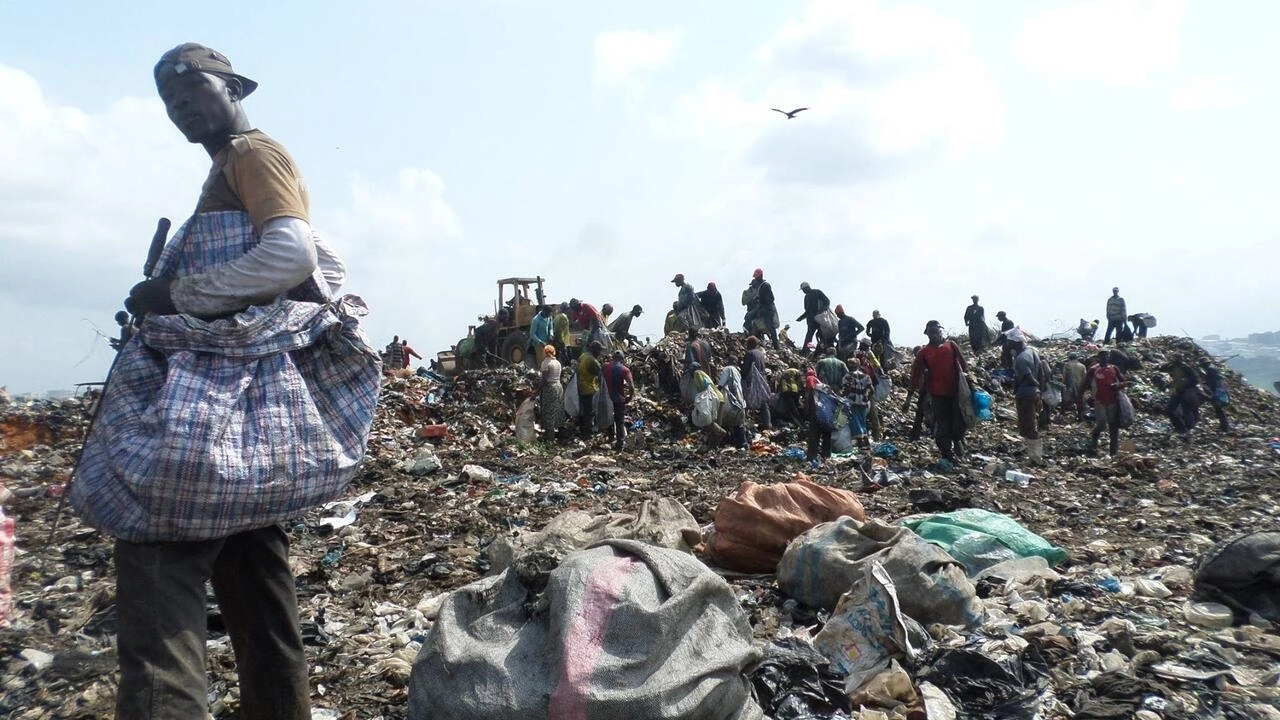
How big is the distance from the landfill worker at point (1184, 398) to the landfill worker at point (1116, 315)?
27.9 ft

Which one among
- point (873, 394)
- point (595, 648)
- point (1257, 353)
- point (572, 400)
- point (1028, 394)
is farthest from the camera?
point (1257, 353)

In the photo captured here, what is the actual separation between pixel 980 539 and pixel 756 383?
791cm

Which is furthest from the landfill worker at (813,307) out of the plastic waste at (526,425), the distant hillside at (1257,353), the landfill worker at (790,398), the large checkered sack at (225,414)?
the distant hillside at (1257,353)

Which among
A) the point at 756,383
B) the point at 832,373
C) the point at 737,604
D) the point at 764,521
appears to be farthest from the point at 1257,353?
the point at 737,604

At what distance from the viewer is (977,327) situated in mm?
19609

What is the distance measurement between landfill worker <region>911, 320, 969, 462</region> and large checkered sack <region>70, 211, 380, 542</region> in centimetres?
781

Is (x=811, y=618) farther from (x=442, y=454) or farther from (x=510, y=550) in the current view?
(x=442, y=454)

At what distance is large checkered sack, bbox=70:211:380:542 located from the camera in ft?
5.31

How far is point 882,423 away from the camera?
1320 centimetres

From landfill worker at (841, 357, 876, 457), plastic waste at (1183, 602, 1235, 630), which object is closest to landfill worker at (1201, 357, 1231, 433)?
landfill worker at (841, 357, 876, 457)

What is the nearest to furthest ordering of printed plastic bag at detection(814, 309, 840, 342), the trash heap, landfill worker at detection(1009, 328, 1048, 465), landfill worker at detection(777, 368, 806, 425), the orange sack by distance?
the trash heap
the orange sack
landfill worker at detection(1009, 328, 1048, 465)
landfill worker at detection(777, 368, 806, 425)
printed plastic bag at detection(814, 309, 840, 342)

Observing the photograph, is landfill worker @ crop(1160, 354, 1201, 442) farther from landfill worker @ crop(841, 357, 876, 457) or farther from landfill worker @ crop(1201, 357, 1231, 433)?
landfill worker @ crop(841, 357, 876, 457)

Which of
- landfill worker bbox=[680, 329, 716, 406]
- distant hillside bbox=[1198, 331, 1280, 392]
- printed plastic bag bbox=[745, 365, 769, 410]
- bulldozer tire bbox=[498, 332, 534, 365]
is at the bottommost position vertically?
distant hillside bbox=[1198, 331, 1280, 392]

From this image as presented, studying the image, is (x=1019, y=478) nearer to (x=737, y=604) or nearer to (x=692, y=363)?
(x=692, y=363)
